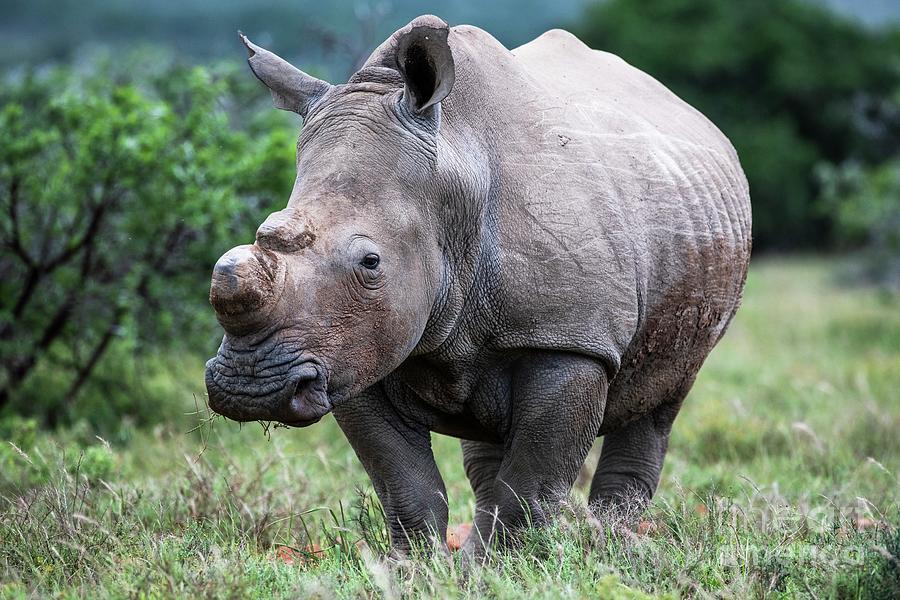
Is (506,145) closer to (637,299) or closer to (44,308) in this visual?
(637,299)

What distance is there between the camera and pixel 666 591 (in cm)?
388

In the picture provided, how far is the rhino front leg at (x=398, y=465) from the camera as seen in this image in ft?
14.7

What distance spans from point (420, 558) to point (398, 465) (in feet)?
1.24

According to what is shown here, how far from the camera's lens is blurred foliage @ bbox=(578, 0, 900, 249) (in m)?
26.4

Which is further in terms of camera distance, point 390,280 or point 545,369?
point 545,369

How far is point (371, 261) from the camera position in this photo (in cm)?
374

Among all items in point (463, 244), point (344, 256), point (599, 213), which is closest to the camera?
point (344, 256)

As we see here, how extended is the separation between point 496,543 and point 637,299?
100 centimetres

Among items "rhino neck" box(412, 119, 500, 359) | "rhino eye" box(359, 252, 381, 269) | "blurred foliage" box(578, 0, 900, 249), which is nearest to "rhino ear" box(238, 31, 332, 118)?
"rhino neck" box(412, 119, 500, 359)

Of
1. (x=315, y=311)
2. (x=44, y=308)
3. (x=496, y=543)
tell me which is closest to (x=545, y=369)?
(x=496, y=543)

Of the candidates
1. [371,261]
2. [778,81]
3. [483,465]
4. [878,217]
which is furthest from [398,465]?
[778,81]

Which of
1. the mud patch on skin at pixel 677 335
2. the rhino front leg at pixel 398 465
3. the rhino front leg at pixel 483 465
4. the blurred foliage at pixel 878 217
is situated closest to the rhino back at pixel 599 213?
the mud patch on skin at pixel 677 335

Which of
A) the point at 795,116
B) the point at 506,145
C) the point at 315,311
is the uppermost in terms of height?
the point at 506,145

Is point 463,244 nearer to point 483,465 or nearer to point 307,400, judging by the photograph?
point 307,400
